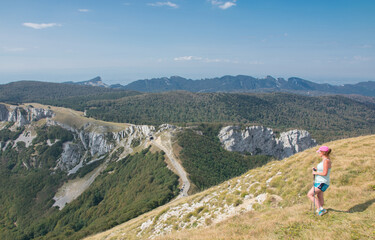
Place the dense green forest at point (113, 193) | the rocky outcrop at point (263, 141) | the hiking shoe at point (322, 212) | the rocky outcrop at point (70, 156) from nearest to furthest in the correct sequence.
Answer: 1. the hiking shoe at point (322, 212)
2. the dense green forest at point (113, 193)
3. the rocky outcrop at point (70, 156)
4. the rocky outcrop at point (263, 141)

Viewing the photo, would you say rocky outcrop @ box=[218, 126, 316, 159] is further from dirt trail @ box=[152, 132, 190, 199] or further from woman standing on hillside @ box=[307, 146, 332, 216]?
woman standing on hillside @ box=[307, 146, 332, 216]

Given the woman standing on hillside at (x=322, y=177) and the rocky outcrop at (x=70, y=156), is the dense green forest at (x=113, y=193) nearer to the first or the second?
the woman standing on hillside at (x=322, y=177)

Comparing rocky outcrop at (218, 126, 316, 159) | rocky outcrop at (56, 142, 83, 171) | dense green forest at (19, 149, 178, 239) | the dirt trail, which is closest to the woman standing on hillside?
the dirt trail

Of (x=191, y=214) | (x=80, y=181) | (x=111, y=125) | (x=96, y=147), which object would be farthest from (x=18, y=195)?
(x=191, y=214)

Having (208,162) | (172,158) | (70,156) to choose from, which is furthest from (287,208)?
(70,156)

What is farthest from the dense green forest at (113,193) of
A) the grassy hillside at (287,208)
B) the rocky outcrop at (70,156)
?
the rocky outcrop at (70,156)

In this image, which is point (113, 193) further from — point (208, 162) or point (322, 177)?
point (322, 177)
